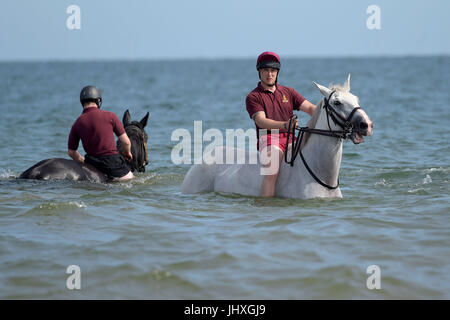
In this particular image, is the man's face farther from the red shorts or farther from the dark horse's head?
the dark horse's head

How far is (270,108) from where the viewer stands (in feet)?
26.7

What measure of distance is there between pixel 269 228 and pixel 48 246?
2640 mm

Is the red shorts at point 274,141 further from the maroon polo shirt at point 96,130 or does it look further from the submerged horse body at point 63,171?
the submerged horse body at point 63,171

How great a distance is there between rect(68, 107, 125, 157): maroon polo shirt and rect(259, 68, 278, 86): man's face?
275 cm

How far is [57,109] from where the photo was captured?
97.6 feet

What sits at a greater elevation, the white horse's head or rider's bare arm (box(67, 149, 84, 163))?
the white horse's head

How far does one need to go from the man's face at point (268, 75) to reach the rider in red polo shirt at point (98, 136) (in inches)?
110

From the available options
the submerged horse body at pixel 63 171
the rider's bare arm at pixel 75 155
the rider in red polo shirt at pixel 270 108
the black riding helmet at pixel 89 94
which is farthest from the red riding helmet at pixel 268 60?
the rider's bare arm at pixel 75 155

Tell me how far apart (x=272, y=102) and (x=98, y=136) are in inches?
126

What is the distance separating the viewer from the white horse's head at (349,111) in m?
7.02

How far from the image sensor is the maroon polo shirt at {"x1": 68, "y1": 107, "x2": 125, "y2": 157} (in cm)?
955

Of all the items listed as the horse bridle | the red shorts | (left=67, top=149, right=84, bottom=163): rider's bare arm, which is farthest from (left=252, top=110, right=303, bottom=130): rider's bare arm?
(left=67, top=149, right=84, bottom=163): rider's bare arm
